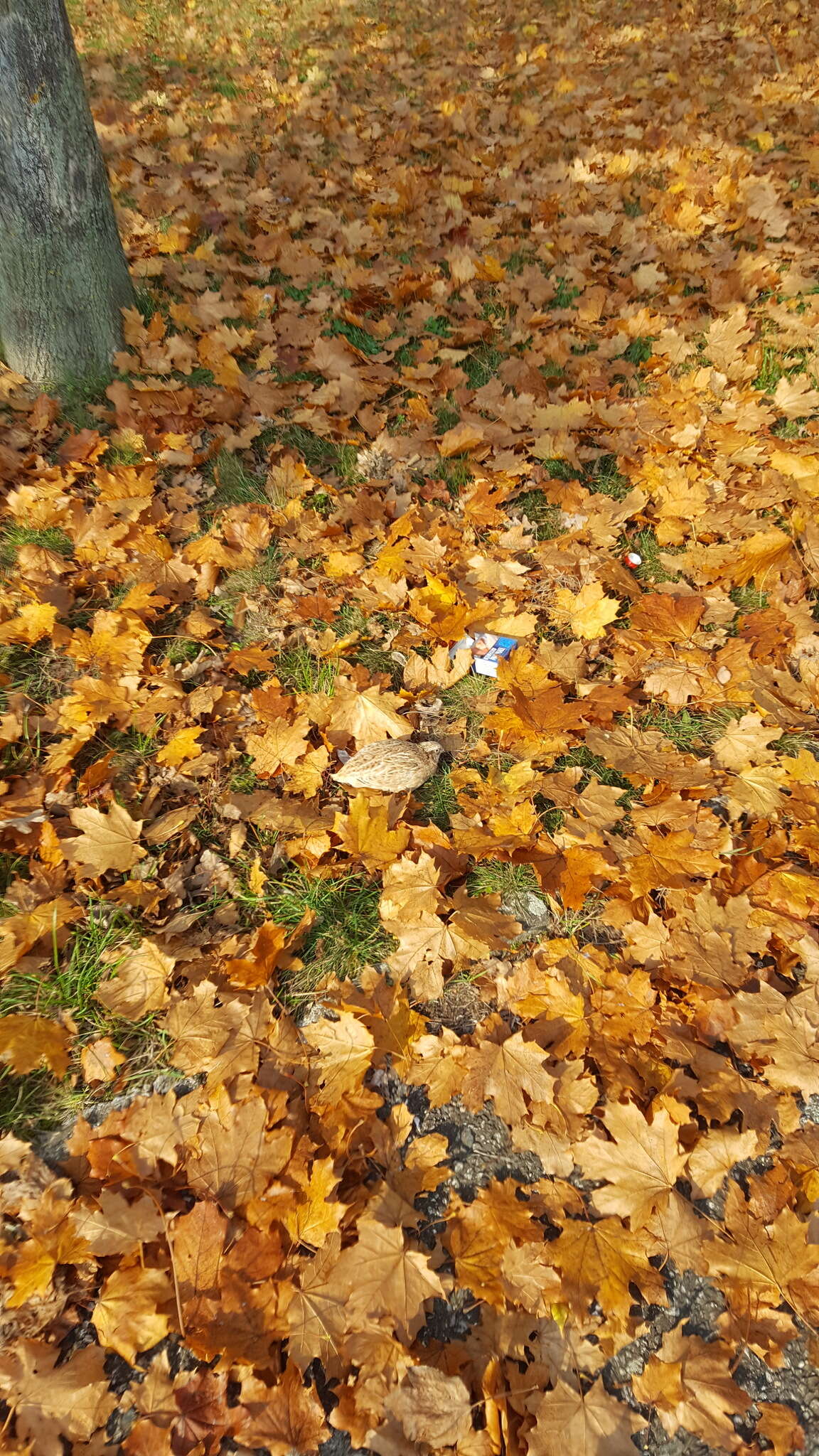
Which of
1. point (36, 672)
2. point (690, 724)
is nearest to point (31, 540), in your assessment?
point (36, 672)

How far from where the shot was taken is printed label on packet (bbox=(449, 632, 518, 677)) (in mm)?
2775

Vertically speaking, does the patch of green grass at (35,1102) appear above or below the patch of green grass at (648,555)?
below

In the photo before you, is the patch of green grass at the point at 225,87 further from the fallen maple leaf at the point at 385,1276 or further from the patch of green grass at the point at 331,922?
the fallen maple leaf at the point at 385,1276

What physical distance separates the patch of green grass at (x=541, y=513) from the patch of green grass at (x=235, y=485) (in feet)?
3.77

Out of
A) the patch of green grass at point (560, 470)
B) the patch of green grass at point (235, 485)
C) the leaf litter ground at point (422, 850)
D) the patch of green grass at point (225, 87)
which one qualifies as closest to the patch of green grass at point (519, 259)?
the leaf litter ground at point (422, 850)

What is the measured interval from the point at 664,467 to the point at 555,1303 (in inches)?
121

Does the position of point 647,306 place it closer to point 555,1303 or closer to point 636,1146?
point 636,1146

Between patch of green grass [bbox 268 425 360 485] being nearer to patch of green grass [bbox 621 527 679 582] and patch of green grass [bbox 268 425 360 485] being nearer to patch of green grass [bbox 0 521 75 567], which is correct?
patch of green grass [bbox 0 521 75 567]

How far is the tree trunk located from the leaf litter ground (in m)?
0.18

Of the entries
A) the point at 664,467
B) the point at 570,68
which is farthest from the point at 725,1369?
the point at 570,68

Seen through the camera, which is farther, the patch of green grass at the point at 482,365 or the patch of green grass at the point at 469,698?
the patch of green grass at the point at 482,365

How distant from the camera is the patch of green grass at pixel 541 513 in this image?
3.25m

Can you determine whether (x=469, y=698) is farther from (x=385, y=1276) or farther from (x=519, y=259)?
(x=519, y=259)

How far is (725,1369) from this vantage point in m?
1.53
